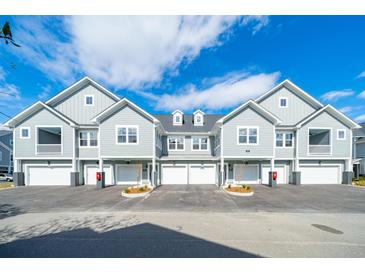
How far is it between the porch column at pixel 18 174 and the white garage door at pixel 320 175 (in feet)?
93.8

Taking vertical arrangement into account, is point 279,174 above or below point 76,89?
below

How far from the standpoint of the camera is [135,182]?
16812 mm

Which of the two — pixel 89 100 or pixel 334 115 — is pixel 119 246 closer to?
pixel 89 100

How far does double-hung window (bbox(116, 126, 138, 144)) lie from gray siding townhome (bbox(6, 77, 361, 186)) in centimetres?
9

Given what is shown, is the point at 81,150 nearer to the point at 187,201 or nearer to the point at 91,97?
the point at 91,97

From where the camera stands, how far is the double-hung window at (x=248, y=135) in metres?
15.3

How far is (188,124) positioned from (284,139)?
10658mm

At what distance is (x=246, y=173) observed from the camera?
56.4 feet

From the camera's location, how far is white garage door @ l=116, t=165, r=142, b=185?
Answer: 16.8 metres

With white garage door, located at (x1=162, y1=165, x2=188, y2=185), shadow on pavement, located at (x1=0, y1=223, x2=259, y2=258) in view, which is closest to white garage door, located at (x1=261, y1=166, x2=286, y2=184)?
white garage door, located at (x1=162, y1=165, x2=188, y2=185)

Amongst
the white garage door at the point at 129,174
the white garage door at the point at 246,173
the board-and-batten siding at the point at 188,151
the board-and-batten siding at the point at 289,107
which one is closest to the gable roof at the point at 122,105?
the board-and-batten siding at the point at 188,151

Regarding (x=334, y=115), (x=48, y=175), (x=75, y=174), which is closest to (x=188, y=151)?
(x=75, y=174)

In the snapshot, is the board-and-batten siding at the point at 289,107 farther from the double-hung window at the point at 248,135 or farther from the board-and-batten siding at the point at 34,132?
the board-and-batten siding at the point at 34,132

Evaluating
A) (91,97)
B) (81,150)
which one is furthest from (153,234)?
(91,97)
